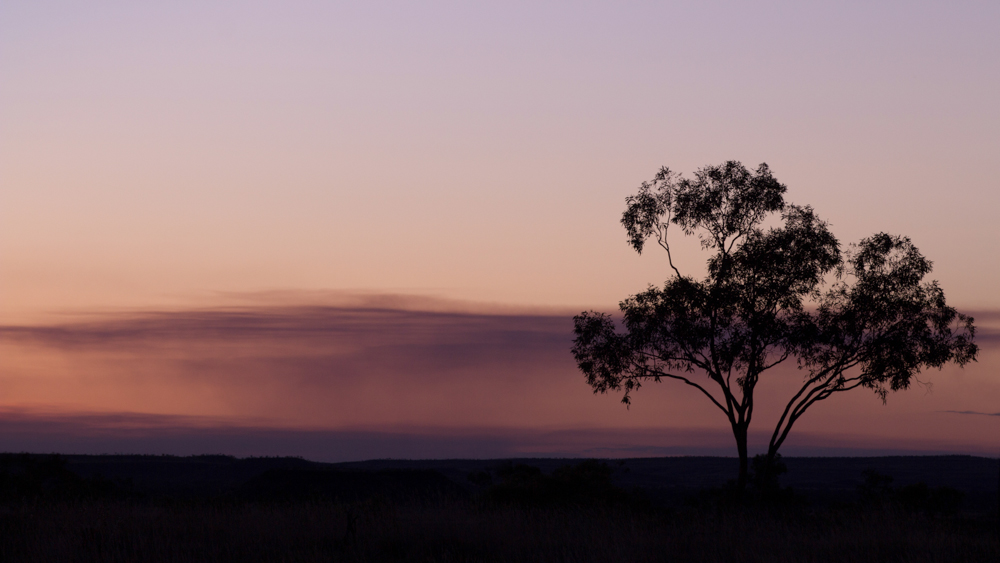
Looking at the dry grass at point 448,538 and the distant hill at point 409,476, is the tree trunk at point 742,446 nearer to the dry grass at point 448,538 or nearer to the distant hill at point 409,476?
the distant hill at point 409,476

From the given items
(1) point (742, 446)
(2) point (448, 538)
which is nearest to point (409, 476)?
Result: (1) point (742, 446)

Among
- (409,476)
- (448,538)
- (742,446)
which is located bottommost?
(409,476)

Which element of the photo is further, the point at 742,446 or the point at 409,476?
the point at 409,476

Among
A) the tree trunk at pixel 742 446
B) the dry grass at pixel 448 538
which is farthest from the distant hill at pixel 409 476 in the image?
the dry grass at pixel 448 538

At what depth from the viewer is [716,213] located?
38062mm

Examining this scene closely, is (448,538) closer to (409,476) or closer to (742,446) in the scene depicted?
(742,446)

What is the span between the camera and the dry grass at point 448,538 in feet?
59.8

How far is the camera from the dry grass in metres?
18.2

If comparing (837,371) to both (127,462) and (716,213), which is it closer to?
(716,213)

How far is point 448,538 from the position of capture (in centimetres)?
2005

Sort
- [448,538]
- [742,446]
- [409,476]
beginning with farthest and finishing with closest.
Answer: [409,476] → [742,446] → [448,538]

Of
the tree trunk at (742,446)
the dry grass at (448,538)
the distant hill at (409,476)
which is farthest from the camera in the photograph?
the distant hill at (409,476)

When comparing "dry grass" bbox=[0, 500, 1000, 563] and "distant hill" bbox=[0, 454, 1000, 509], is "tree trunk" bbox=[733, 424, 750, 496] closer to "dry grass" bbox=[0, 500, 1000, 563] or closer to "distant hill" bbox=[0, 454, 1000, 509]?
"distant hill" bbox=[0, 454, 1000, 509]

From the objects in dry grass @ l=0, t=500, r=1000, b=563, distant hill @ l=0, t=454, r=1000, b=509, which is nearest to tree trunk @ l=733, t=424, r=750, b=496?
distant hill @ l=0, t=454, r=1000, b=509
